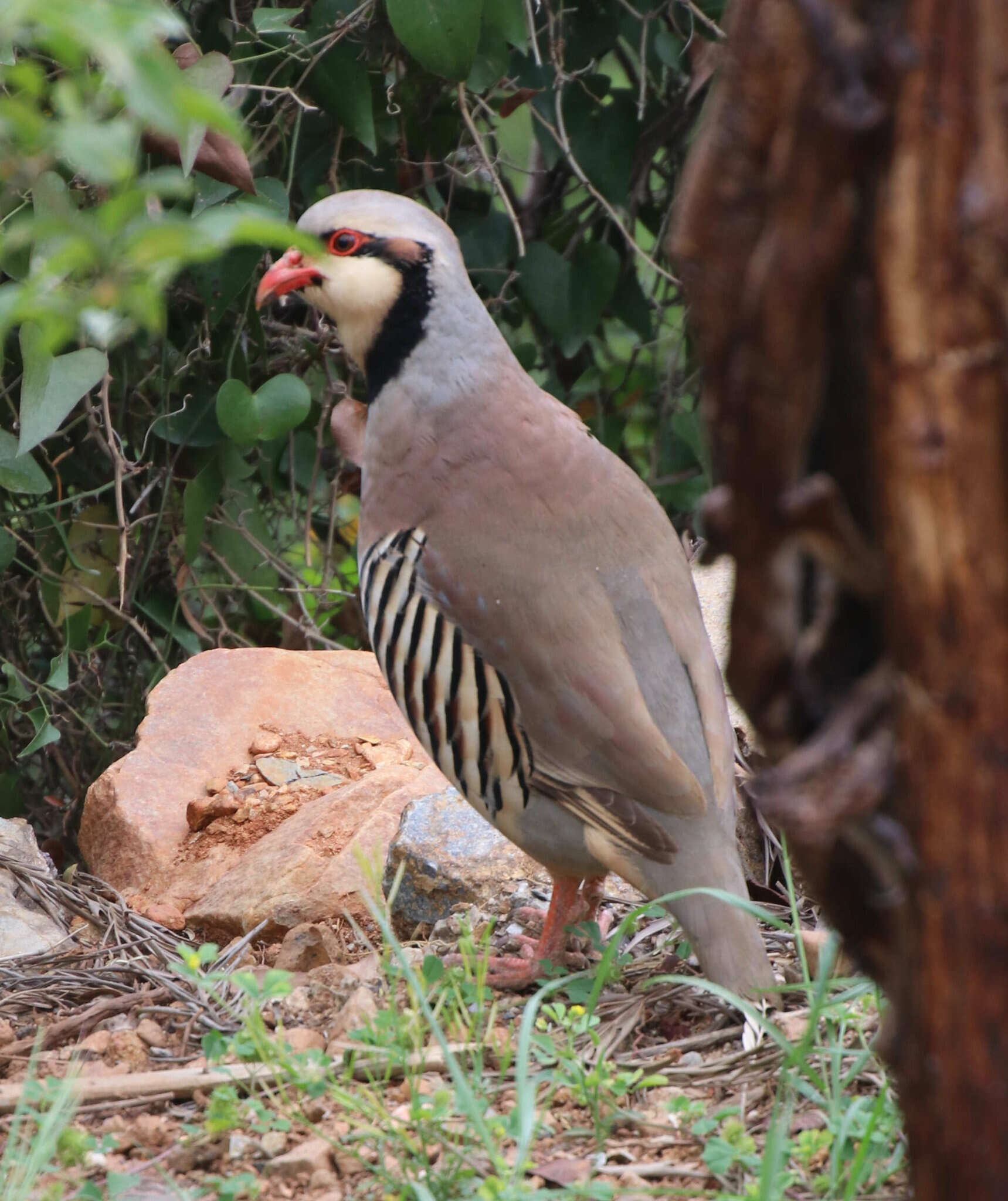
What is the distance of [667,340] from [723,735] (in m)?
3.19

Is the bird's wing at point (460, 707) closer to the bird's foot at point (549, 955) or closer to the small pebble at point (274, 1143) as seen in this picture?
the bird's foot at point (549, 955)

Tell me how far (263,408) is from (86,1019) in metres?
2.14

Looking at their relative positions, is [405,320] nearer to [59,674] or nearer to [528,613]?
[528,613]

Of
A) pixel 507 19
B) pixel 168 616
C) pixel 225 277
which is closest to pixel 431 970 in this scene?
pixel 225 277

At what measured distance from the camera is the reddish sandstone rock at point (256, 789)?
368 cm

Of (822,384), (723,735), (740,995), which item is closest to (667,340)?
(723,735)

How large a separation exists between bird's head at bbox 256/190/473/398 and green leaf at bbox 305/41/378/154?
1194mm

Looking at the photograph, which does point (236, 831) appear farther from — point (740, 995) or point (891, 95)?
Answer: point (891, 95)

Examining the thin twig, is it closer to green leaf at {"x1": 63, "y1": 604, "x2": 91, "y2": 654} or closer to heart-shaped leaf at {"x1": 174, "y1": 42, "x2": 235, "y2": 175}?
heart-shaped leaf at {"x1": 174, "y1": 42, "x2": 235, "y2": 175}

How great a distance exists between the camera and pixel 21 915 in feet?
12.1

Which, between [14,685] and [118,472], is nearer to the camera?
[118,472]

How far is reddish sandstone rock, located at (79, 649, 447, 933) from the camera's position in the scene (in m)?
3.68

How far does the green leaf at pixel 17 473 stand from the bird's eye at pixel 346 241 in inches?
47.9

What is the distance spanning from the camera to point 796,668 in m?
1.38
